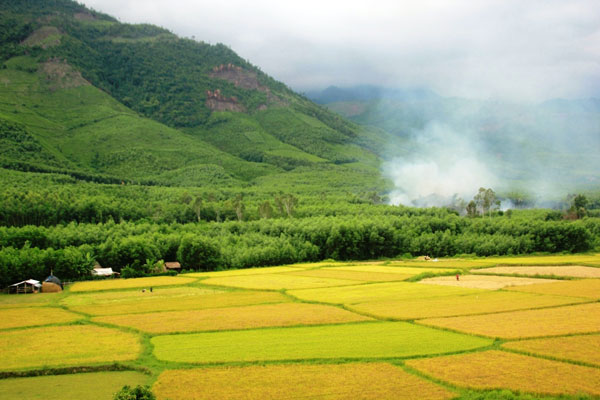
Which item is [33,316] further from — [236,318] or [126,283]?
[126,283]

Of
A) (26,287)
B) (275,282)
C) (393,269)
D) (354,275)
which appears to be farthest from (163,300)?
(393,269)

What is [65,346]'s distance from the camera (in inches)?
1710

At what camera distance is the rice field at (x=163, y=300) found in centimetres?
6081

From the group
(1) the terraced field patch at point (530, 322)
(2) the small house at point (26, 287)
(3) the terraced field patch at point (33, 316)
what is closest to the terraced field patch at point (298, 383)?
(1) the terraced field patch at point (530, 322)

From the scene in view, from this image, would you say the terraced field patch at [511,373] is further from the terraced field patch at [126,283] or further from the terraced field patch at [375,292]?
the terraced field patch at [126,283]

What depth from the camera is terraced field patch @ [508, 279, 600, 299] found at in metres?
58.6

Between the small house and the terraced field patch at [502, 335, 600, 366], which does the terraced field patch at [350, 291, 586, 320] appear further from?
the small house

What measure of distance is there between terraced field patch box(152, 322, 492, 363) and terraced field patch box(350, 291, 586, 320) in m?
4.78

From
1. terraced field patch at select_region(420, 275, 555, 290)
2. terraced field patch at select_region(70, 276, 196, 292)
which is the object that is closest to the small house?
terraced field patch at select_region(70, 276, 196, 292)

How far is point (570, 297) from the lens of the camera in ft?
187

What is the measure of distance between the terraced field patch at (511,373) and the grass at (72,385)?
17.2 metres

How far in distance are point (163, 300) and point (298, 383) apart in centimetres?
3695

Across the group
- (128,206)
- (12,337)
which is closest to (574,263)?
(12,337)

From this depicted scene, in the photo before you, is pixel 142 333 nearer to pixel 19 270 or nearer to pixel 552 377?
pixel 552 377
